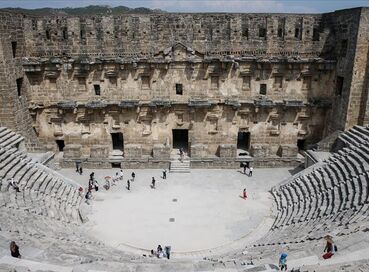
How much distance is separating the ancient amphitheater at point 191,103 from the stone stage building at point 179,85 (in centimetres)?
7

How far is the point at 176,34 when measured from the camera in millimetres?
20172

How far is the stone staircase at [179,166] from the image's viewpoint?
20.7 m

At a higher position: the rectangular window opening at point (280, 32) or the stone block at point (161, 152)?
the rectangular window opening at point (280, 32)

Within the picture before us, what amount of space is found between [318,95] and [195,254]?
1309 cm

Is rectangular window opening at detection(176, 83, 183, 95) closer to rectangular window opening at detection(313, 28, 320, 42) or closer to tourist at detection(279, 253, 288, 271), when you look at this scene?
rectangular window opening at detection(313, 28, 320, 42)

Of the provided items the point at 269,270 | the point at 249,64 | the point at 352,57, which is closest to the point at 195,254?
the point at 269,270

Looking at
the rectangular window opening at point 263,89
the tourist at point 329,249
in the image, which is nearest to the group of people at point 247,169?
→ the rectangular window opening at point 263,89

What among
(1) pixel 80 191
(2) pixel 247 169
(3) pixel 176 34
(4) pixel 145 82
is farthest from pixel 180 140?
(1) pixel 80 191

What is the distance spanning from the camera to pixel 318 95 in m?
21.1

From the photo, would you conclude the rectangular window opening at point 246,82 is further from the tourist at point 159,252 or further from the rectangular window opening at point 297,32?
the tourist at point 159,252

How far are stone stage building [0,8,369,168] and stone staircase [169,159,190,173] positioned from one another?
0.40 metres

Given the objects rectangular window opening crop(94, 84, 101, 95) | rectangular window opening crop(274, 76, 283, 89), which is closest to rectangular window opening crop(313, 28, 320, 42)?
rectangular window opening crop(274, 76, 283, 89)

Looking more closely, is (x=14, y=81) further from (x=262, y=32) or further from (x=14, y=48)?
(x=262, y=32)

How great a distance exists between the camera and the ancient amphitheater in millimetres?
17469
